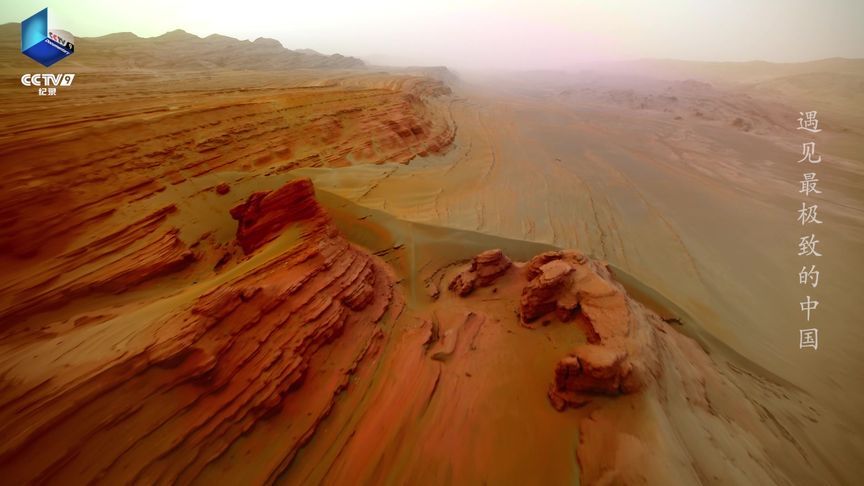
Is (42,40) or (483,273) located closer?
(483,273)

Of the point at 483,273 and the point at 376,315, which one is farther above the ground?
the point at 483,273

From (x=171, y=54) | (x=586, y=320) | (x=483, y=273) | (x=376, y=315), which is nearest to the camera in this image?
(x=586, y=320)

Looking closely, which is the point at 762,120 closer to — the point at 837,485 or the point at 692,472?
the point at 837,485

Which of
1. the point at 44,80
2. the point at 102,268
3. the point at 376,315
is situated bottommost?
the point at 376,315

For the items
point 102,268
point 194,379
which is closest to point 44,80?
point 102,268

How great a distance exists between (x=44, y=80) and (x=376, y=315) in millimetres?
18193

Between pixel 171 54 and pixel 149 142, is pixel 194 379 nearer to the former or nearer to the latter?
pixel 149 142

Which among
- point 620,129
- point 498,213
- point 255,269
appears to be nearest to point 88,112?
point 255,269

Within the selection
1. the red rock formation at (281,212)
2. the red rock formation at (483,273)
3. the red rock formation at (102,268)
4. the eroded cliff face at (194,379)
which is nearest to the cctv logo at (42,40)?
the red rock formation at (102,268)

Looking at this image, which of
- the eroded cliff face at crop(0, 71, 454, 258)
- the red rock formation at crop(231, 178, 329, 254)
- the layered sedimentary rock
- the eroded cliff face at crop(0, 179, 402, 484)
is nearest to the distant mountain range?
the eroded cliff face at crop(0, 71, 454, 258)

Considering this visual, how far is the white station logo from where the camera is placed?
482 inches

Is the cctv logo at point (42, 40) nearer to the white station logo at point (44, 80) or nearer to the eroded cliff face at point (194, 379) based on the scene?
the white station logo at point (44, 80)

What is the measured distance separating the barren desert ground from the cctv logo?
4.41 feet

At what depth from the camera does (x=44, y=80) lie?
44.0 ft
